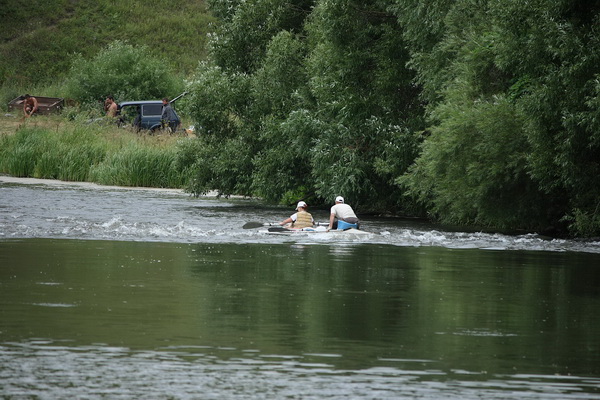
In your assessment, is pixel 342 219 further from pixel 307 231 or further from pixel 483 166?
pixel 483 166

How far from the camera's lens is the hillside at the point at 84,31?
94500mm

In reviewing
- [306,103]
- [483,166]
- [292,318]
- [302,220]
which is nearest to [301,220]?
[302,220]

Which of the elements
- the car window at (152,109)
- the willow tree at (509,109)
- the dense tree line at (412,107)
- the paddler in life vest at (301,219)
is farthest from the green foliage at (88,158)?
the paddler in life vest at (301,219)

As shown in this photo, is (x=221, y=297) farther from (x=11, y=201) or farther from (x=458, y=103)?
(x=11, y=201)

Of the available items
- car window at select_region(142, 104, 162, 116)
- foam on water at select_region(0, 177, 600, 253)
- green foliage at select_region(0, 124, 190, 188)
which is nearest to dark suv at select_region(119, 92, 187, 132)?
car window at select_region(142, 104, 162, 116)

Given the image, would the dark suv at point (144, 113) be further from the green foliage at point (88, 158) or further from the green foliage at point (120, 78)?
the green foliage at point (120, 78)

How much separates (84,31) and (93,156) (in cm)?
5398

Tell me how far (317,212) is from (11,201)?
1000 cm

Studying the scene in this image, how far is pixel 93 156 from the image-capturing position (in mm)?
48844

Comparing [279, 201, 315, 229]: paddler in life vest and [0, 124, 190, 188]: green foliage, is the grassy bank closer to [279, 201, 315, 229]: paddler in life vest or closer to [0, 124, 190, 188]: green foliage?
[0, 124, 190, 188]: green foliage

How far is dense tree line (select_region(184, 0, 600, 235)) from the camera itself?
26.0 m

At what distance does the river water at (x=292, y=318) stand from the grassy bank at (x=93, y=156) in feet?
67.3

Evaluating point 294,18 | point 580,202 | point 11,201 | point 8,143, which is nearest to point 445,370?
point 580,202

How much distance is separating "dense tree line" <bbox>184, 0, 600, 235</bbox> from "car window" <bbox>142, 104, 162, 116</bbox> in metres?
15.2
